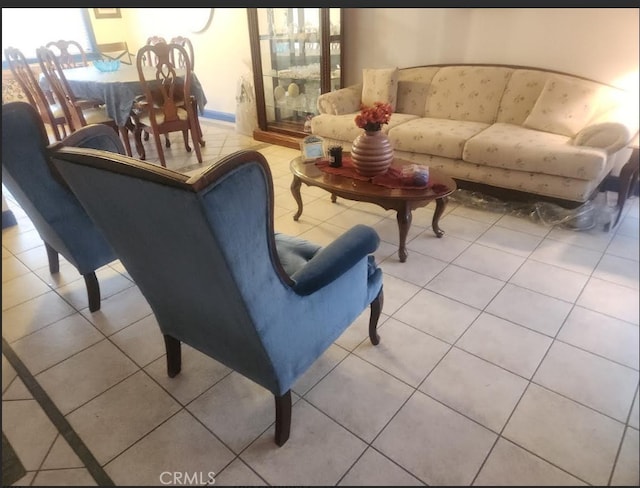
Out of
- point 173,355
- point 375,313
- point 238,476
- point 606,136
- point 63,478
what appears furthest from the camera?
point 606,136

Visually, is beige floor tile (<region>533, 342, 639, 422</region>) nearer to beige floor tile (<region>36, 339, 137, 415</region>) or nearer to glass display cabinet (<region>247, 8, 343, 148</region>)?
beige floor tile (<region>36, 339, 137, 415</region>)

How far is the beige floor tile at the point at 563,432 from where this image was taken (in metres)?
1.05

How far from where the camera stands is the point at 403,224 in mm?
2025

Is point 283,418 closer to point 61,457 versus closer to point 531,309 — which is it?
point 61,457

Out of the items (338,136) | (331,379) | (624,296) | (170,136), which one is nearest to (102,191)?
(331,379)

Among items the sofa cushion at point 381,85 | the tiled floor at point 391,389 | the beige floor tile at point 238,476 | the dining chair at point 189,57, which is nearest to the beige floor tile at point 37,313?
the tiled floor at point 391,389

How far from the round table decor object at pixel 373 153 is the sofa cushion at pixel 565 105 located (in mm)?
1238

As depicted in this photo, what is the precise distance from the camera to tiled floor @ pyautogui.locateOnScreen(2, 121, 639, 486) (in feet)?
3.38

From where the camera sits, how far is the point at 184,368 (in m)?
1.48

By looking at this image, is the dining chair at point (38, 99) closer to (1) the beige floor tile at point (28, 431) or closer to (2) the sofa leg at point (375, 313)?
(1) the beige floor tile at point (28, 431)

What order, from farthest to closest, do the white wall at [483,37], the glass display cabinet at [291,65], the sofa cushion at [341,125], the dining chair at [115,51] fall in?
the dining chair at [115,51]
the glass display cabinet at [291,65]
the sofa cushion at [341,125]
the white wall at [483,37]

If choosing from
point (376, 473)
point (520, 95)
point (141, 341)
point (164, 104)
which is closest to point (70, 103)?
point (164, 104)

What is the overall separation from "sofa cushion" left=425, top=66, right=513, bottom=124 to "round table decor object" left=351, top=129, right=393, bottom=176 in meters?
1.27

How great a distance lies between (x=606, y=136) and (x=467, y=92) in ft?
3.57
